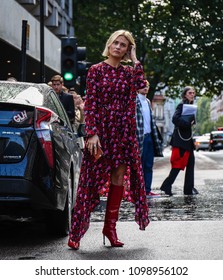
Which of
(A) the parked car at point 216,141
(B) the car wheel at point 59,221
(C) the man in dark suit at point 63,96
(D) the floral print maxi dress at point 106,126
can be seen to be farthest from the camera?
(A) the parked car at point 216,141

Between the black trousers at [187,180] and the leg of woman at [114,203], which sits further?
the black trousers at [187,180]

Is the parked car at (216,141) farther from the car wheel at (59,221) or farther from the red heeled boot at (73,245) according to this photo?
the red heeled boot at (73,245)

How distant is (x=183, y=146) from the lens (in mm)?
14109

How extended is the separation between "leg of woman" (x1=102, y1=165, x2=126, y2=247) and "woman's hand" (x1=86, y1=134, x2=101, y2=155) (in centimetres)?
36

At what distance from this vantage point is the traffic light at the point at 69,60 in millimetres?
18297

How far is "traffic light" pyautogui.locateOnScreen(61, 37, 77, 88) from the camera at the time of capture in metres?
18.3

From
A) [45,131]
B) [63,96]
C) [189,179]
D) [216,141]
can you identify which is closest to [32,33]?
[63,96]

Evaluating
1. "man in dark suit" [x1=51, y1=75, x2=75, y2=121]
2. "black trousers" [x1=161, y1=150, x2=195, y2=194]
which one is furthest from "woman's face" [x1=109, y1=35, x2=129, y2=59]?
"black trousers" [x1=161, y1=150, x2=195, y2=194]

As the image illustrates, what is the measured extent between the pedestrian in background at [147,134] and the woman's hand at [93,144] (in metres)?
5.51

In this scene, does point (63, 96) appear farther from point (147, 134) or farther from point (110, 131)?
point (110, 131)

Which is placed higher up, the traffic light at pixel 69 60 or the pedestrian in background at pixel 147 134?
the traffic light at pixel 69 60

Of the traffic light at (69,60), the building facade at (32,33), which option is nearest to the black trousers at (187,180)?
the building facade at (32,33)

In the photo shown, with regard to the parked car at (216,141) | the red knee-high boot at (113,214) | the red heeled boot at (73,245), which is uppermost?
the red knee-high boot at (113,214)
